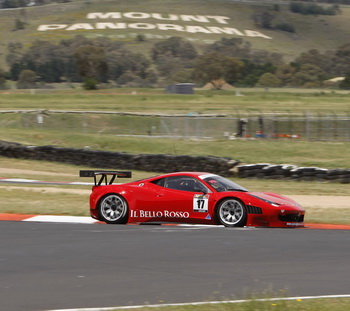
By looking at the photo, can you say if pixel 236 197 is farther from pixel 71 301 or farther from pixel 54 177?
pixel 54 177

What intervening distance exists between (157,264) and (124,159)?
1996 cm

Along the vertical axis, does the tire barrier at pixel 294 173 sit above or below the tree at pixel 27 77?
below

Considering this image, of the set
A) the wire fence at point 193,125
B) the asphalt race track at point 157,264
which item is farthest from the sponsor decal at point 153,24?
the asphalt race track at point 157,264

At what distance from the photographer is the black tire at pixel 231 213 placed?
13.8 metres

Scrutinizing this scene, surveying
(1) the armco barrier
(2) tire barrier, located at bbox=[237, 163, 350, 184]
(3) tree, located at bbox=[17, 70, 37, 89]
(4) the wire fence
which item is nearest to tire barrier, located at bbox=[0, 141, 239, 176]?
(1) the armco barrier

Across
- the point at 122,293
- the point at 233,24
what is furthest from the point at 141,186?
the point at 233,24

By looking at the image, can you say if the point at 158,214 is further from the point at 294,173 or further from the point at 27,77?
the point at 27,77

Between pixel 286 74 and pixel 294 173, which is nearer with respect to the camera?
pixel 294 173

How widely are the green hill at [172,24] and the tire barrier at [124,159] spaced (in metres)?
106

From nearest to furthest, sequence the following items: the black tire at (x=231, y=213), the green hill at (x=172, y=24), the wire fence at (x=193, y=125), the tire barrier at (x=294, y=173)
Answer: the black tire at (x=231, y=213) < the tire barrier at (x=294, y=173) < the wire fence at (x=193, y=125) < the green hill at (x=172, y=24)

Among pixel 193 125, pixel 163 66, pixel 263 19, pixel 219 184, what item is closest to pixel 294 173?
pixel 219 184

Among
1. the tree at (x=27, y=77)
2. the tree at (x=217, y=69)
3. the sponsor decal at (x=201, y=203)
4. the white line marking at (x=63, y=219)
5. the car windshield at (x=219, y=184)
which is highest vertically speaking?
the tree at (x=217, y=69)

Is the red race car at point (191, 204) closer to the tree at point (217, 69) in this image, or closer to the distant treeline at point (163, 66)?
the distant treeline at point (163, 66)

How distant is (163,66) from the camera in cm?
12794
